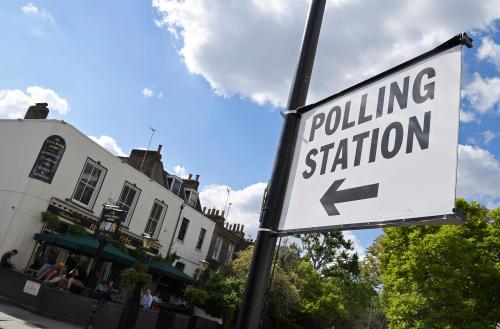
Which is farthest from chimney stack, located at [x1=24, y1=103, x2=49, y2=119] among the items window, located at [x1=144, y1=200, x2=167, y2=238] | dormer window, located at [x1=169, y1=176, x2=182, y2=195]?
dormer window, located at [x1=169, y1=176, x2=182, y2=195]

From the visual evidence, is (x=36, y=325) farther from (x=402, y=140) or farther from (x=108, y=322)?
(x=402, y=140)

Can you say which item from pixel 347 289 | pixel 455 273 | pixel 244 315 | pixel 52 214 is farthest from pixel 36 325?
pixel 347 289

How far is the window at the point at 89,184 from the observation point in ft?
64.3

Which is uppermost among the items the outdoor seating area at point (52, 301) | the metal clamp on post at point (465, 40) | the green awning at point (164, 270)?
the metal clamp on post at point (465, 40)

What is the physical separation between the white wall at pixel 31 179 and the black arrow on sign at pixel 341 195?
702 inches

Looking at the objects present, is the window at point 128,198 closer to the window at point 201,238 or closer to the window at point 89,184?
the window at point 89,184

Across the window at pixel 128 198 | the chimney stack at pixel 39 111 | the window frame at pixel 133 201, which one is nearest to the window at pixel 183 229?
the window frame at pixel 133 201

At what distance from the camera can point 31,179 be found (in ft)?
56.9

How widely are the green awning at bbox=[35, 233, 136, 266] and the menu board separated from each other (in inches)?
101

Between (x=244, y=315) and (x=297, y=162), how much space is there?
88cm

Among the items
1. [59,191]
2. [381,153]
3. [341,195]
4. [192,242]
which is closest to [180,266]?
[192,242]

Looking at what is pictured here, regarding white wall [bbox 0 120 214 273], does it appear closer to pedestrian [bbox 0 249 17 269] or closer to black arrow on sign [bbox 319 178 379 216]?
pedestrian [bbox 0 249 17 269]

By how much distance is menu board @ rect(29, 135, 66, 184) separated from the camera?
17538 mm

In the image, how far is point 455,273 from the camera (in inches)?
650
